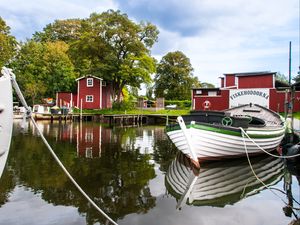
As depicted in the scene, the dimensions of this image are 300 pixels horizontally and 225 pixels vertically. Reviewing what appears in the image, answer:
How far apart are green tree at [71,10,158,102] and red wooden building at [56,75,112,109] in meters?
1.37

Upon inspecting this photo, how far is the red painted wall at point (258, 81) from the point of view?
2865 centimetres

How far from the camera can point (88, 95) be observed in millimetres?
39438

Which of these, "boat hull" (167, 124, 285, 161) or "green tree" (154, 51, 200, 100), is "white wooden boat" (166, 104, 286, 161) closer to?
"boat hull" (167, 124, 285, 161)

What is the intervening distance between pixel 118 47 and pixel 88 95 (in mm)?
7822

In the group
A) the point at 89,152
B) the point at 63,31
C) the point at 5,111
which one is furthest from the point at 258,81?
the point at 63,31

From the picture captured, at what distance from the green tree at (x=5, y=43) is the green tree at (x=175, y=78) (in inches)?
1174

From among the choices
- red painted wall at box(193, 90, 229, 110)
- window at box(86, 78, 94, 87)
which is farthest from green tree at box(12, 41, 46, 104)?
red painted wall at box(193, 90, 229, 110)

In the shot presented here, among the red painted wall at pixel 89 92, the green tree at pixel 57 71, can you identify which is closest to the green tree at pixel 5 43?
the green tree at pixel 57 71

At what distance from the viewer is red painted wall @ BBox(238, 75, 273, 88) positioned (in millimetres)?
28653

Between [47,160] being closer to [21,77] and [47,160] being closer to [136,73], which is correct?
[136,73]

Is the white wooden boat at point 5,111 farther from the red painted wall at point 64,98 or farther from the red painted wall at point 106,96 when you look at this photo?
the red painted wall at point 64,98

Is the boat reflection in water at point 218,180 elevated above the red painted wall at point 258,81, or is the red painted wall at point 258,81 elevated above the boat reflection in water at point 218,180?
the red painted wall at point 258,81

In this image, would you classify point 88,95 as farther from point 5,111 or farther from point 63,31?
point 5,111

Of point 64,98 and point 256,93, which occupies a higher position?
point 256,93
